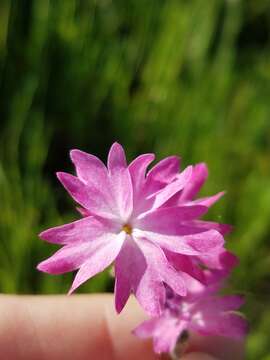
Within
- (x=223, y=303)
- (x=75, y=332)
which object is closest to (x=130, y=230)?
(x=223, y=303)

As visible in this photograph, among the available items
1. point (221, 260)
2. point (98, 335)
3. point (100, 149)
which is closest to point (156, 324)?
point (221, 260)

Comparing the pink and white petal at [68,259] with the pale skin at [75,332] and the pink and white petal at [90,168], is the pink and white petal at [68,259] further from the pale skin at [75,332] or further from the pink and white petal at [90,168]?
the pale skin at [75,332]

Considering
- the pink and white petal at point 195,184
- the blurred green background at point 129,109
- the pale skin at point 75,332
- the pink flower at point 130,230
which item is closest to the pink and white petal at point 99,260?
the pink flower at point 130,230

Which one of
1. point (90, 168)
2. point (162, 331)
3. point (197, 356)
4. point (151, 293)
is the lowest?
point (197, 356)

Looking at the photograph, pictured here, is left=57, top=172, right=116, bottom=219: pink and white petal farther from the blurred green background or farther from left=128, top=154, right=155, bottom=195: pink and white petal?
the blurred green background

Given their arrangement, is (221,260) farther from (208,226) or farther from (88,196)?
(88,196)

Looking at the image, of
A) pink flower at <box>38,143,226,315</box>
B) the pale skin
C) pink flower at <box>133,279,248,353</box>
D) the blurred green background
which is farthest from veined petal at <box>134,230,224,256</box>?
the blurred green background

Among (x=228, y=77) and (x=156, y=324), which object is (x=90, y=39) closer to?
(x=228, y=77)
